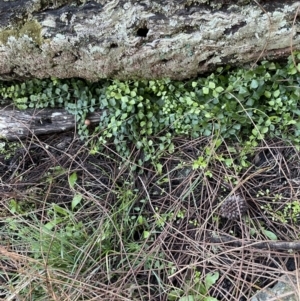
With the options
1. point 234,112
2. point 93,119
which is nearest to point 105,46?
point 93,119

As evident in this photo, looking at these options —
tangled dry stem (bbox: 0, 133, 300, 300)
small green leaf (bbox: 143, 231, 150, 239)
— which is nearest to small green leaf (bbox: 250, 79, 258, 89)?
tangled dry stem (bbox: 0, 133, 300, 300)

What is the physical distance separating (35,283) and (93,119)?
853 mm

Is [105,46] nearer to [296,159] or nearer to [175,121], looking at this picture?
[175,121]

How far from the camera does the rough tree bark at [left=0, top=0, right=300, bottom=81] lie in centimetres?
170

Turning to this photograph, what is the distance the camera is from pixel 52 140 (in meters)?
2.28

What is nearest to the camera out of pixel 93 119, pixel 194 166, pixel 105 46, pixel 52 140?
pixel 105 46

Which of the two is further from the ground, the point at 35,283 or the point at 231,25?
the point at 231,25

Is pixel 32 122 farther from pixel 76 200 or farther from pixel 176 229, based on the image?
pixel 176 229

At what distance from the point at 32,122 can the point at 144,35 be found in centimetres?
84

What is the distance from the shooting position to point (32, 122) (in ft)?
7.33

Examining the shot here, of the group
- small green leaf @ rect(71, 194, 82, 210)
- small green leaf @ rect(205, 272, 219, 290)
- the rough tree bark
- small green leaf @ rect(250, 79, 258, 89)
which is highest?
the rough tree bark

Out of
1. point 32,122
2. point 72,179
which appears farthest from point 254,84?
point 32,122

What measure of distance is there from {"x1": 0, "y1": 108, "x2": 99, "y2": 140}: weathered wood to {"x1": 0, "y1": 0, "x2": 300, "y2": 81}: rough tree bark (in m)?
0.29

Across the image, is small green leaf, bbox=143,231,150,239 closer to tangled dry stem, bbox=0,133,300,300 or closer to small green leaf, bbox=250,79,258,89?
tangled dry stem, bbox=0,133,300,300
